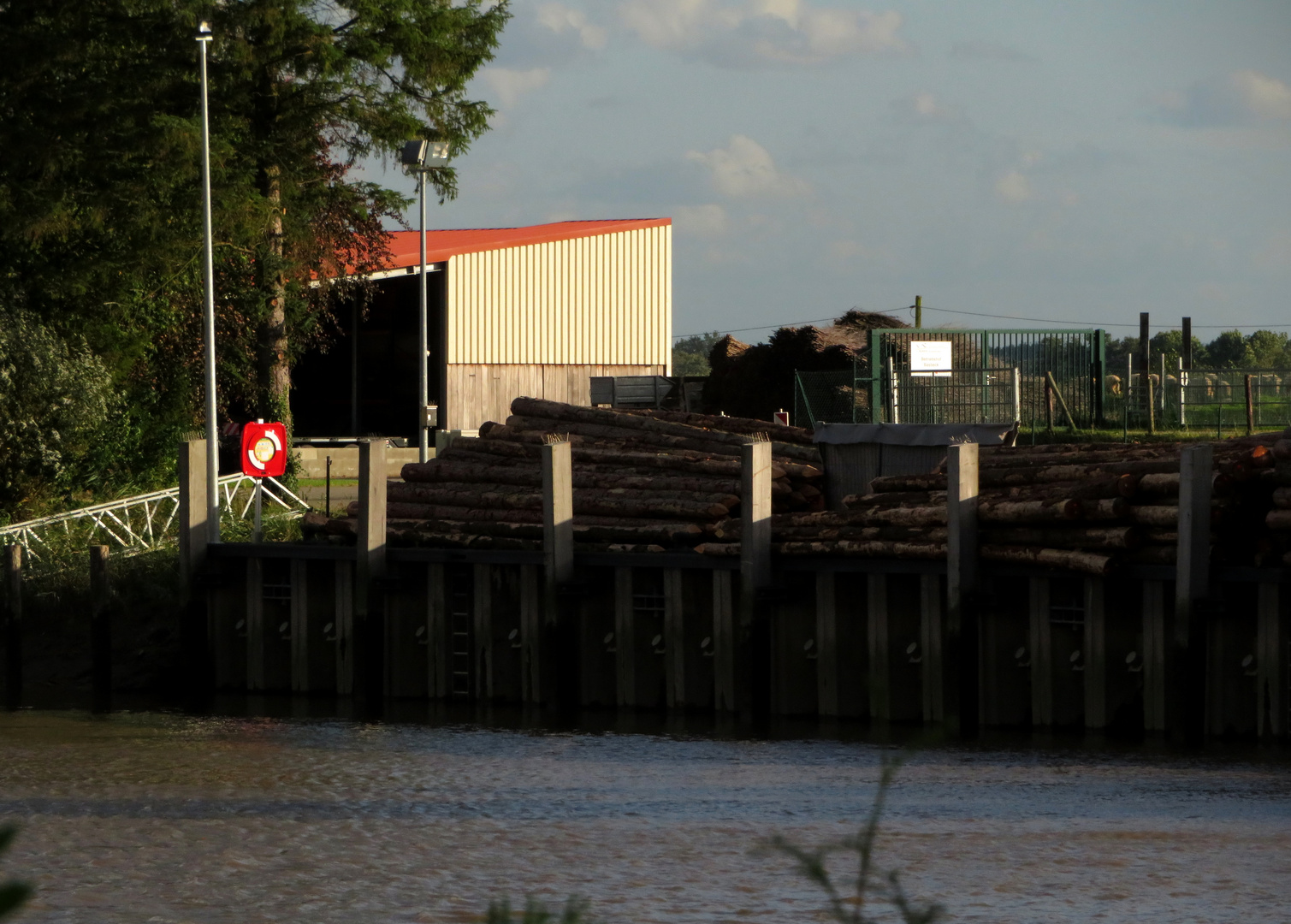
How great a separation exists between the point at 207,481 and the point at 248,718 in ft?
11.3

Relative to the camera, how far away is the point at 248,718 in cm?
1808

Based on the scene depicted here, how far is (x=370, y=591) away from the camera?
727 inches

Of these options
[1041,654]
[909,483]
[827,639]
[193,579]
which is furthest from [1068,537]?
[193,579]

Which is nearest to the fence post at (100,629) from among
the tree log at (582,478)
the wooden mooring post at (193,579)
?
the wooden mooring post at (193,579)

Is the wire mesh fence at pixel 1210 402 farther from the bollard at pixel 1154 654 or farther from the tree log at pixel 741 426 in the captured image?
the bollard at pixel 1154 654

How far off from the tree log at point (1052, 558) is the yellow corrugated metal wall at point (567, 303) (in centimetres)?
3246

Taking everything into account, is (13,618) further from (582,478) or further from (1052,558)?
(1052,558)

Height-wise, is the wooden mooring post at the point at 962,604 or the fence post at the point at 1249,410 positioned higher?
the fence post at the point at 1249,410

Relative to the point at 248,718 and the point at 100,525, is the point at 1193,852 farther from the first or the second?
the point at 100,525

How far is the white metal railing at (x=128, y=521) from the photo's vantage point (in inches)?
1006

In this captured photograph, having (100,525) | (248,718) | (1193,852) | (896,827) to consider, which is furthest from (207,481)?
(1193,852)

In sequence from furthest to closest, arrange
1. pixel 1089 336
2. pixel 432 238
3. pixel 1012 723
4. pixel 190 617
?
pixel 432 238, pixel 1089 336, pixel 190 617, pixel 1012 723

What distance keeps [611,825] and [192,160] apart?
2362 cm

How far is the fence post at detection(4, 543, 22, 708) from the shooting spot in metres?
21.8
